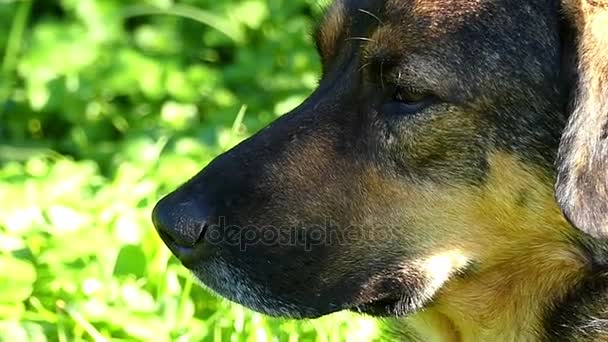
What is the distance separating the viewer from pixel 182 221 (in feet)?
12.8

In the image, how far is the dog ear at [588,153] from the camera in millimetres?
3656

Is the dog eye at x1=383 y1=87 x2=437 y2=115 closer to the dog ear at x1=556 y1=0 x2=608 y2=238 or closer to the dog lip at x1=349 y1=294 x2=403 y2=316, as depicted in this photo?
the dog ear at x1=556 y1=0 x2=608 y2=238

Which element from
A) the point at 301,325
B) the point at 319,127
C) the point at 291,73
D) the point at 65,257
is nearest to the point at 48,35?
the point at 291,73

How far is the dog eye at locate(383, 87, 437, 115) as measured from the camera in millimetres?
3938

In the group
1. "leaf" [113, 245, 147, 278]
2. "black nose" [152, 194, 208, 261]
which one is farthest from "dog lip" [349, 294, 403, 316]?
"leaf" [113, 245, 147, 278]

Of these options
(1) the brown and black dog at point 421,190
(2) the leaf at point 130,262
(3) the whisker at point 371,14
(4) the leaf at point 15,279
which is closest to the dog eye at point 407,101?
(1) the brown and black dog at point 421,190

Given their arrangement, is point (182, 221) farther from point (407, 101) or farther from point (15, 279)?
point (15, 279)

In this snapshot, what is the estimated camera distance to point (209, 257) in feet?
12.9

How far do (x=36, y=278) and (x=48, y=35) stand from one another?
9.87 ft

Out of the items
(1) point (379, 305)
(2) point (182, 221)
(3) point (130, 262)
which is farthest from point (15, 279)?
(1) point (379, 305)

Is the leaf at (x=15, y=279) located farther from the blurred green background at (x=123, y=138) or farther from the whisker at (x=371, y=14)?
the whisker at (x=371, y=14)

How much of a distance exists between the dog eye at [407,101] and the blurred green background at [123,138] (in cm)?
104

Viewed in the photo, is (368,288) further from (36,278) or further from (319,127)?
(36,278)

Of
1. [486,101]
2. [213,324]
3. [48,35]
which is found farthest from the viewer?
[48,35]
